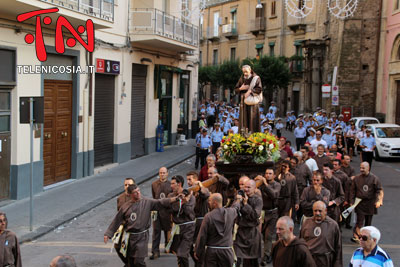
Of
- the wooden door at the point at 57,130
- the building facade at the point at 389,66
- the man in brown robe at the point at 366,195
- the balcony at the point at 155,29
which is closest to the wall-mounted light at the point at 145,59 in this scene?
the balcony at the point at 155,29

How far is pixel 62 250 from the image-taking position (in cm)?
927

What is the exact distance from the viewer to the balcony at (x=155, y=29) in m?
19.2

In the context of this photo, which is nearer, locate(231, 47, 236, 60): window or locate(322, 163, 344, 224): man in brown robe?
locate(322, 163, 344, 224): man in brown robe

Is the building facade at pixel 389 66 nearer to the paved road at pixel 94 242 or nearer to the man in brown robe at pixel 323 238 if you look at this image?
the paved road at pixel 94 242

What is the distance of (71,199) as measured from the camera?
13234 mm

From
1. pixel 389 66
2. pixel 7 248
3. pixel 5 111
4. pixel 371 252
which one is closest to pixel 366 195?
pixel 371 252

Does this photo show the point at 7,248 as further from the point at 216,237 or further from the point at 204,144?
the point at 204,144

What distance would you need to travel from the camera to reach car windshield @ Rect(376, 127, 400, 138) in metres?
21.6

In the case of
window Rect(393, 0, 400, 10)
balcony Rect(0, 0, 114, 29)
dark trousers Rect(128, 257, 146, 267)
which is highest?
window Rect(393, 0, 400, 10)

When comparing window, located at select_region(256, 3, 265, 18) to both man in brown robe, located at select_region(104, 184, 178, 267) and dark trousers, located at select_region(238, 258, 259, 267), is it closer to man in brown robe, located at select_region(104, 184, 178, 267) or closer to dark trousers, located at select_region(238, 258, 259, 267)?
dark trousers, located at select_region(238, 258, 259, 267)

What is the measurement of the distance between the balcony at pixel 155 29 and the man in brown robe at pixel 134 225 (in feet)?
41.1

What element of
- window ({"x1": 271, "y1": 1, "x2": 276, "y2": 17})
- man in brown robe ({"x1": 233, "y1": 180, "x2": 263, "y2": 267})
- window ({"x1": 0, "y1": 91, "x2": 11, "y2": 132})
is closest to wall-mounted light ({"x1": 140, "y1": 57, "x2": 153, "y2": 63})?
window ({"x1": 0, "y1": 91, "x2": 11, "y2": 132})

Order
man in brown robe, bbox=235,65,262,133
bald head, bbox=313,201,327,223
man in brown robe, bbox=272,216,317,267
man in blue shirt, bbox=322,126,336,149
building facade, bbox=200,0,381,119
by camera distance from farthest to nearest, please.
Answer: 1. building facade, bbox=200,0,381,119
2. man in blue shirt, bbox=322,126,336,149
3. man in brown robe, bbox=235,65,262,133
4. bald head, bbox=313,201,327,223
5. man in brown robe, bbox=272,216,317,267

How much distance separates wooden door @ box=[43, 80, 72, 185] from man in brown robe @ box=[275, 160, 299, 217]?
7.59 meters
